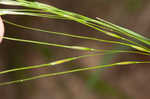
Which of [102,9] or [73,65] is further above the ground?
[102,9]

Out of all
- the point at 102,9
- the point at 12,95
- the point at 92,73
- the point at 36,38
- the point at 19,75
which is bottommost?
the point at 12,95

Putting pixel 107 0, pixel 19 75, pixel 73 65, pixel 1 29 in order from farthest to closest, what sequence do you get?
pixel 19 75
pixel 73 65
pixel 107 0
pixel 1 29

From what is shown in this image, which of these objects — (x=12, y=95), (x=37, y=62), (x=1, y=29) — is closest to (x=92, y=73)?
(x=37, y=62)

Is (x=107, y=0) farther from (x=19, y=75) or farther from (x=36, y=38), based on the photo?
(x=19, y=75)

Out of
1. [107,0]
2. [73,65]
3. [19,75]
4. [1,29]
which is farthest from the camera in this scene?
[19,75]

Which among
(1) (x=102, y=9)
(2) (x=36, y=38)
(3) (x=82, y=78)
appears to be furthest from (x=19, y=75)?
(1) (x=102, y=9)

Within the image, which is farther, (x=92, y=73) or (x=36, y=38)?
(x=36, y=38)
